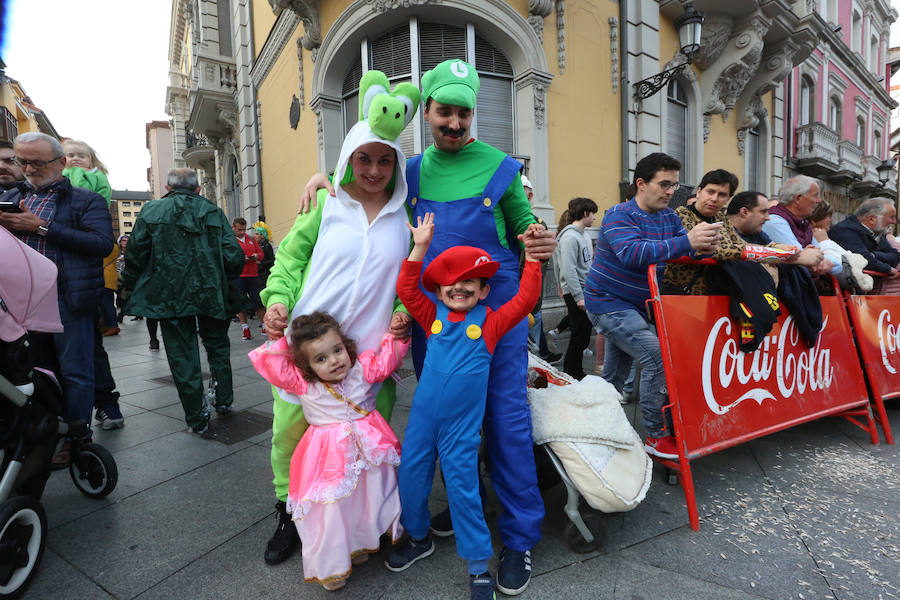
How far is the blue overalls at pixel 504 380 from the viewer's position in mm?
1854

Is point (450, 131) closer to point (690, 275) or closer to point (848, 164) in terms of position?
point (690, 275)

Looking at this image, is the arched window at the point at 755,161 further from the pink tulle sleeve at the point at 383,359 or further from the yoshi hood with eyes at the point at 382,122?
the pink tulle sleeve at the point at 383,359

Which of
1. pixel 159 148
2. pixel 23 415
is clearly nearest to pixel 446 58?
pixel 23 415

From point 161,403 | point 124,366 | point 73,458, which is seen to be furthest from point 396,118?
point 124,366

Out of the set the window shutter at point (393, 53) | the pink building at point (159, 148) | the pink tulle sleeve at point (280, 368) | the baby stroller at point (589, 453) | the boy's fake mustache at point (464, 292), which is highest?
the pink building at point (159, 148)

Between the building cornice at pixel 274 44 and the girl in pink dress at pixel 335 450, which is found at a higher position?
the building cornice at pixel 274 44

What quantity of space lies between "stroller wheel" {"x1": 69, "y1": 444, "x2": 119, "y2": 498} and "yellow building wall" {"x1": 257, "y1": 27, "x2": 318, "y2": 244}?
675cm

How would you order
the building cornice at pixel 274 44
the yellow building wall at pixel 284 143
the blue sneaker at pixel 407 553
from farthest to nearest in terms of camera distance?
the building cornice at pixel 274 44 → the yellow building wall at pixel 284 143 → the blue sneaker at pixel 407 553

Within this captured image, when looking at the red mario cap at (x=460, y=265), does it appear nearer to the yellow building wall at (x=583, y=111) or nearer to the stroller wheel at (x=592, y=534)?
the stroller wheel at (x=592, y=534)

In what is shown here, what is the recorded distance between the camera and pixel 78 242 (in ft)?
8.77

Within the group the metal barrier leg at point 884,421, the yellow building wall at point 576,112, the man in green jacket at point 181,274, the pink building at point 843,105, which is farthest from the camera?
the pink building at point 843,105

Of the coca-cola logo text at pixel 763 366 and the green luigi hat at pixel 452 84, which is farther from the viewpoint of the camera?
the coca-cola logo text at pixel 763 366

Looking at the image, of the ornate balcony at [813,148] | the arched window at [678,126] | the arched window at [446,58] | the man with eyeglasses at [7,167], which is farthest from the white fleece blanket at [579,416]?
the ornate balcony at [813,148]

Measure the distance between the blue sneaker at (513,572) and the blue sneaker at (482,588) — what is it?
8cm
